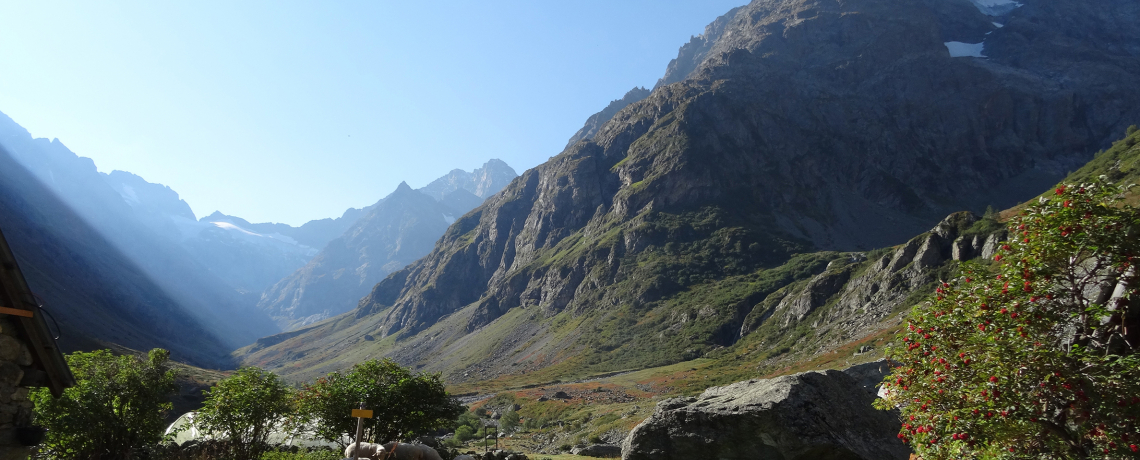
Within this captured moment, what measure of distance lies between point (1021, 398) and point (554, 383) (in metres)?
118

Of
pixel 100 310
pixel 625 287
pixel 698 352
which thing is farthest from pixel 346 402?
pixel 100 310

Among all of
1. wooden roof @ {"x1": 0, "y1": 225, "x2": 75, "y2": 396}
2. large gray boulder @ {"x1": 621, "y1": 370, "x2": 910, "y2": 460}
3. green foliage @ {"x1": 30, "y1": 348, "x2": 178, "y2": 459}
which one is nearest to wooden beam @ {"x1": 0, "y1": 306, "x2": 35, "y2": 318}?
wooden roof @ {"x1": 0, "y1": 225, "x2": 75, "y2": 396}

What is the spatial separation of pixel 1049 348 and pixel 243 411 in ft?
73.8

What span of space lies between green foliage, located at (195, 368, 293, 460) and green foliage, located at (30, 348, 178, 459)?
5.08ft

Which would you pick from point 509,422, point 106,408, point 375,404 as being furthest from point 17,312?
point 509,422

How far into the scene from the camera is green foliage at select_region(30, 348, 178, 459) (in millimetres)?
16297

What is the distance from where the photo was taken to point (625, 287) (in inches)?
7057

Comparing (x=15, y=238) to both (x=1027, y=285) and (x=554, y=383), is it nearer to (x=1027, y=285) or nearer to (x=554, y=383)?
(x=554, y=383)

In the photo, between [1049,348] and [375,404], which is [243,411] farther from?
[1049,348]

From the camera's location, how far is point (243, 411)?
18.5m

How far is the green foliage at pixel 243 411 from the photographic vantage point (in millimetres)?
18391

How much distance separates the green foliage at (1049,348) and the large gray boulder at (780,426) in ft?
22.5

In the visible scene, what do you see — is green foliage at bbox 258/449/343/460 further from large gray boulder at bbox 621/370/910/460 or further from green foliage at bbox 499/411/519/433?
green foliage at bbox 499/411/519/433

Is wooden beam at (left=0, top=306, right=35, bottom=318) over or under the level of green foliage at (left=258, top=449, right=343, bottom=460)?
over
